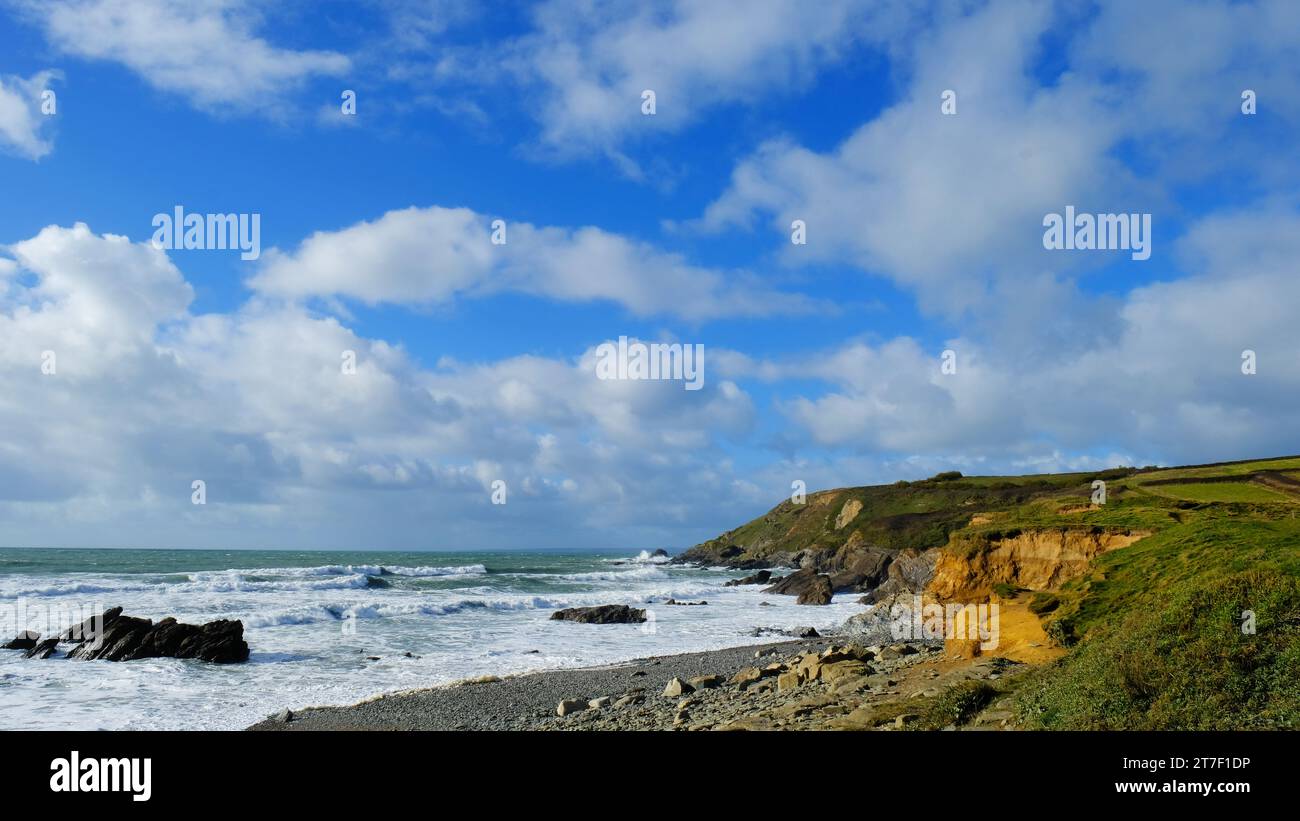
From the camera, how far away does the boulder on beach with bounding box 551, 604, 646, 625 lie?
148 ft

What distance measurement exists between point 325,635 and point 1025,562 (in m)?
32.8

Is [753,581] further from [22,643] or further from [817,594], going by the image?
[22,643]

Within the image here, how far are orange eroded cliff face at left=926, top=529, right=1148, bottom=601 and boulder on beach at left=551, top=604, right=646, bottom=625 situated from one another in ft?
73.0

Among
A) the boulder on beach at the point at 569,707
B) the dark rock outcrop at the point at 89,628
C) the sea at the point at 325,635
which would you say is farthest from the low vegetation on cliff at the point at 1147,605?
the dark rock outcrop at the point at 89,628

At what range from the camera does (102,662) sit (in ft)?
91.1

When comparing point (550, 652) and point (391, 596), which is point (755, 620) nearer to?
point (550, 652)

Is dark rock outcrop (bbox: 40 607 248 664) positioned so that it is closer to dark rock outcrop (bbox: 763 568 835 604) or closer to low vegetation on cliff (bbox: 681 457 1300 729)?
low vegetation on cliff (bbox: 681 457 1300 729)

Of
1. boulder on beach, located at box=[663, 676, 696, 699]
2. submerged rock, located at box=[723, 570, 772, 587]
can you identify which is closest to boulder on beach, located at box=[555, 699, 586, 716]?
boulder on beach, located at box=[663, 676, 696, 699]

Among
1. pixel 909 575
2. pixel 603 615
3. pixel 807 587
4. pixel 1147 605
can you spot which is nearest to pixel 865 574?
pixel 807 587

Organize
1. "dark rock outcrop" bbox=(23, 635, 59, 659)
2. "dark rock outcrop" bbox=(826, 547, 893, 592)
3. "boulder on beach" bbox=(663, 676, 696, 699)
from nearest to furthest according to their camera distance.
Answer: "boulder on beach" bbox=(663, 676, 696, 699) < "dark rock outcrop" bbox=(23, 635, 59, 659) < "dark rock outcrop" bbox=(826, 547, 893, 592)

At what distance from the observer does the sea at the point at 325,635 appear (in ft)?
73.7
